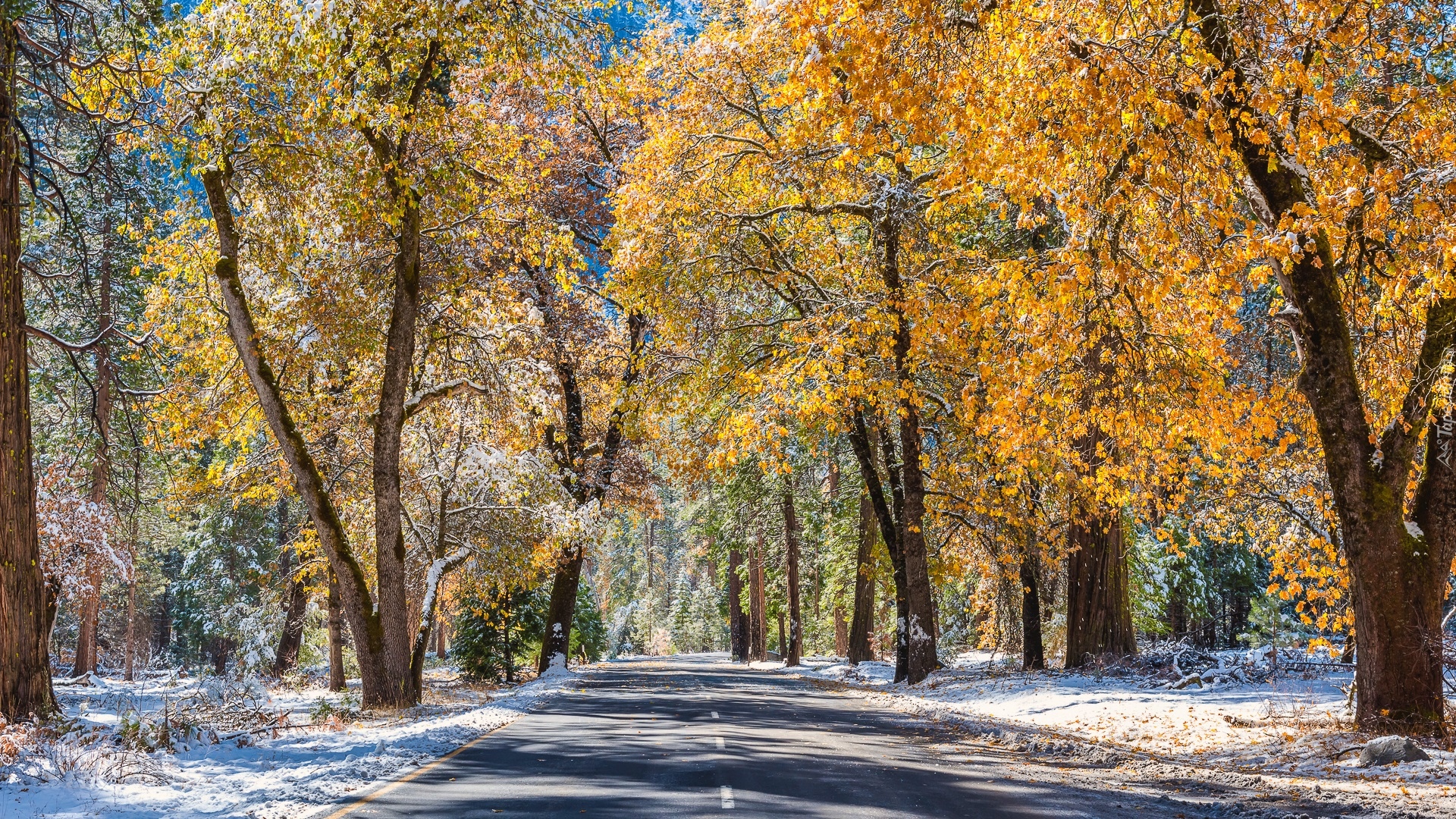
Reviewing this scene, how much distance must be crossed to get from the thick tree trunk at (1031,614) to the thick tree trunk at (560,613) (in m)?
12.3

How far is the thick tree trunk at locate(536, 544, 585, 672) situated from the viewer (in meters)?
30.1

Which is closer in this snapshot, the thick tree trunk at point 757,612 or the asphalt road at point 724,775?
the asphalt road at point 724,775

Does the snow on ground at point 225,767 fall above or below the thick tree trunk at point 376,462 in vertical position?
below

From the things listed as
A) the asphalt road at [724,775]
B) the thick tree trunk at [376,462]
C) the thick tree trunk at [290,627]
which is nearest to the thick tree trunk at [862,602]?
the thick tree trunk at [290,627]

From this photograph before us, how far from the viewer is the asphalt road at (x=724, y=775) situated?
810cm

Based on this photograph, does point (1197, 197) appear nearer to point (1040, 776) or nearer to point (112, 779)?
point (1040, 776)

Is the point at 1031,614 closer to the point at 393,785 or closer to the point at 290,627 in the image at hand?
the point at 393,785

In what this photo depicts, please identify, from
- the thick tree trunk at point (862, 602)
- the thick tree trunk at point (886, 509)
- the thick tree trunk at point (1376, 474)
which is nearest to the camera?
the thick tree trunk at point (1376, 474)

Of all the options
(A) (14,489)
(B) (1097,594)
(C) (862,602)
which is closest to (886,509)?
(B) (1097,594)

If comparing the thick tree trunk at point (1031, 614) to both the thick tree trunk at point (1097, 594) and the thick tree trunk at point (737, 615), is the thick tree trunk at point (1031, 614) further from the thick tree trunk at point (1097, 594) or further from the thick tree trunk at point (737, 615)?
the thick tree trunk at point (737, 615)

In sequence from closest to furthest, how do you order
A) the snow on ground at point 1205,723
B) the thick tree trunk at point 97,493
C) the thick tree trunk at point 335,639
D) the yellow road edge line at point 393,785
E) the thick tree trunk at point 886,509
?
the yellow road edge line at point 393,785
the snow on ground at point 1205,723
the thick tree trunk at point 886,509
the thick tree trunk at point 97,493
the thick tree trunk at point 335,639

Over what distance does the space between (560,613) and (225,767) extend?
2062cm

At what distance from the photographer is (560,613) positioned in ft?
101

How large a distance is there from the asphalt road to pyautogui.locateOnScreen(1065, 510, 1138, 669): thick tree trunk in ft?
16.9
